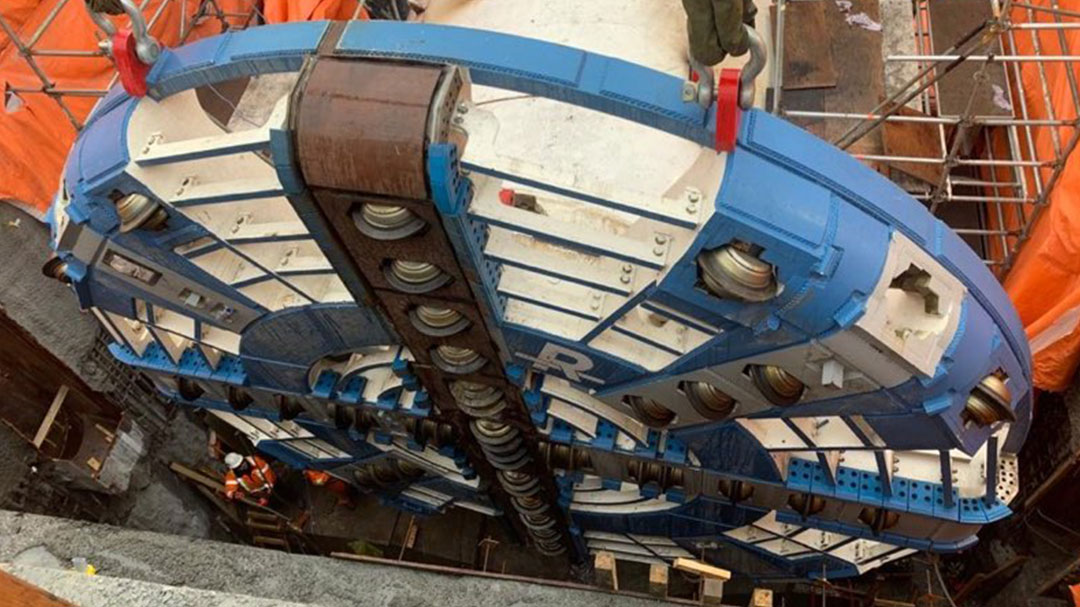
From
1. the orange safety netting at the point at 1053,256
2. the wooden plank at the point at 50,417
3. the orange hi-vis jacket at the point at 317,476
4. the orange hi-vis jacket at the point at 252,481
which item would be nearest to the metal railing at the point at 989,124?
the orange safety netting at the point at 1053,256

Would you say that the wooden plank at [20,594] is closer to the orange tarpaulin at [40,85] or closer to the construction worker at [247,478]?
the orange tarpaulin at [40,85]

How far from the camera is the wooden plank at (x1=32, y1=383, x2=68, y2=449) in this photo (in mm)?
13594

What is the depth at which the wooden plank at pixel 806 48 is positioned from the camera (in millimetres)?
11828

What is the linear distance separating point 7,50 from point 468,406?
8.71 metres

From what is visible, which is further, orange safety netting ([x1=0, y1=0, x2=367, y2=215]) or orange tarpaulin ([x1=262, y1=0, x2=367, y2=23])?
orange safety netting ([x1=0, y1=0, x2=367, y2=215])

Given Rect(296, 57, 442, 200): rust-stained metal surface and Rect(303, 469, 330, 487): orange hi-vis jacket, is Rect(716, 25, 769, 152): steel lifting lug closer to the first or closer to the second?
Rect(296, 57, 442, 200): rust-stained metal surface

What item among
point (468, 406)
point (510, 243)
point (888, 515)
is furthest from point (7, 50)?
point (888, 515)

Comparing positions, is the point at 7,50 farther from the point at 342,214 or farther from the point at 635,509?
the point at 635,509

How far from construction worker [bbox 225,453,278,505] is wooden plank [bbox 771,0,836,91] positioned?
9922mm

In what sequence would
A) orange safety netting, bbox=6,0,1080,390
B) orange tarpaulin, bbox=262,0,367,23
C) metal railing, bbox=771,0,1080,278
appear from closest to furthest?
metal railing, bbox=771,0,1080,278, orange safety netting, bbox=6,0,1080,390, orange tarpaulin, bbox=262,0,367,23

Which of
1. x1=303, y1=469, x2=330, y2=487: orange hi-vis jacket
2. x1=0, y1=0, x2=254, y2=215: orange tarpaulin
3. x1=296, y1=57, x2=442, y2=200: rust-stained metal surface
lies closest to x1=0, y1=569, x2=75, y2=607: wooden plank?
x1=296, y1=57, x2=442, y2=200: rust-stained metal surface

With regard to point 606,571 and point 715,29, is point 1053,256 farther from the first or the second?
point 715,29

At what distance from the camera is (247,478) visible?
603 inches

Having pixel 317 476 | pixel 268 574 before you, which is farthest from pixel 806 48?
pixel 317 476
